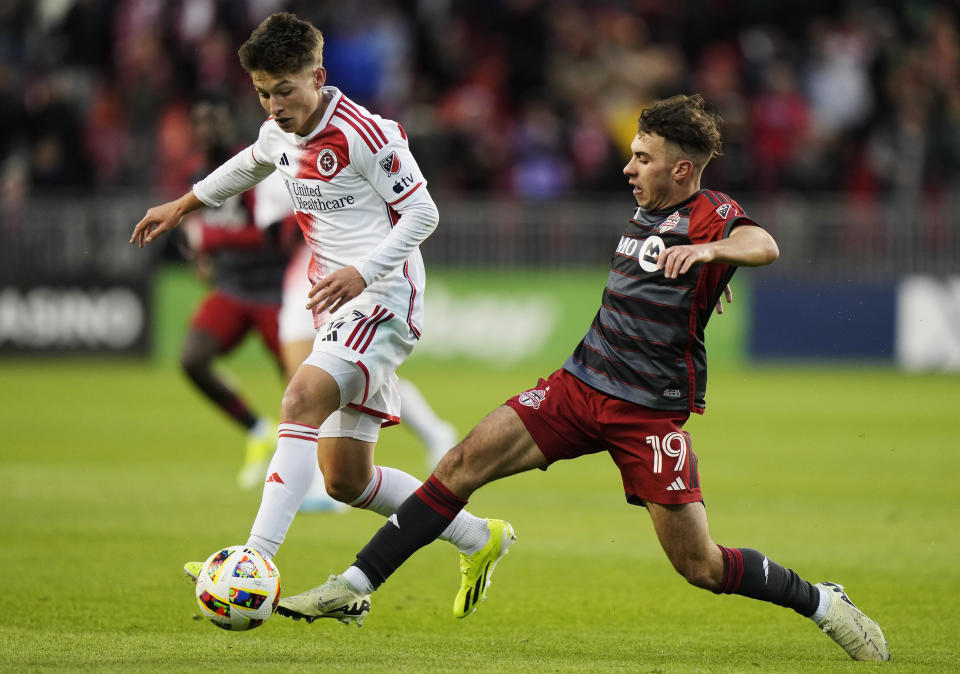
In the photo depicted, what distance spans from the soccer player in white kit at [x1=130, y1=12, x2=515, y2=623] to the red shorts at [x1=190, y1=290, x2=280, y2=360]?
384 centimetres

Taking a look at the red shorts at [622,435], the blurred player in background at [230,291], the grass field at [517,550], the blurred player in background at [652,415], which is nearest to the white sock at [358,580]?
the blurred player in background at [652,415]

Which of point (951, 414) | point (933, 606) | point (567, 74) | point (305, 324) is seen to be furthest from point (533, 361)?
point (933, 606)

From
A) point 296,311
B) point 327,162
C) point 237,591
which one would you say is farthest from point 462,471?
point 296,311

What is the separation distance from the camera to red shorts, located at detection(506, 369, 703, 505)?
5602 millimetres

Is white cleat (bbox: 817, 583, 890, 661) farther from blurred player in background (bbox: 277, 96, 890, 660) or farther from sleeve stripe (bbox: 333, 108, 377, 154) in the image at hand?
sleeve stripe (bbox: 333, 108, 377, 154)

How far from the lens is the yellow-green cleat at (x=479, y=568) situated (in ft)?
20.0

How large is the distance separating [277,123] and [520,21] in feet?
54.7

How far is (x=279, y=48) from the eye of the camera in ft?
19.5

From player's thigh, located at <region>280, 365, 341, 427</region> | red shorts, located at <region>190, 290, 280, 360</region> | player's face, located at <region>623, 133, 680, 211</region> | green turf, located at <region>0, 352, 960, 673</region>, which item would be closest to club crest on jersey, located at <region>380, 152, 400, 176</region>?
player's thigh, located at <region>280, 365, 341, 427</region>

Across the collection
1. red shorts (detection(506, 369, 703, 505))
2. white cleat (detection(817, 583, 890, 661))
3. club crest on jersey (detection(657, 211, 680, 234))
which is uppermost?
club crest on jersey (detection(657, 211, 680, 234))

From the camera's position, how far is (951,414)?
15.5m

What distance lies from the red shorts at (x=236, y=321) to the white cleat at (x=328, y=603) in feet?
15.5

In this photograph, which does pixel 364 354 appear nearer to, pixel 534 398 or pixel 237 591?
pixel 534 398

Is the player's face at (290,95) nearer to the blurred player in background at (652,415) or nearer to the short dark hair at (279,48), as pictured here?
the short dark hair at (279,48)
